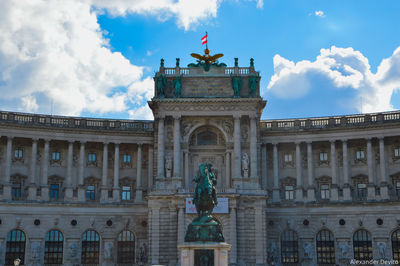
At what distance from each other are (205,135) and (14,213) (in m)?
22.9

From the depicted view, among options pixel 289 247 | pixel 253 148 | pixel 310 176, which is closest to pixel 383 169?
pixel 310 176

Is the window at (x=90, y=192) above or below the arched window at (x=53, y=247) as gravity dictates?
above

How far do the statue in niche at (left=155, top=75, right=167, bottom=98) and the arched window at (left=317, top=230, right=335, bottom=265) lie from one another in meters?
23.8

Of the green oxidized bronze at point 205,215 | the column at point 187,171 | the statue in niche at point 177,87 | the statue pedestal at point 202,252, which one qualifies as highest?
the statue in niche at point 177,87

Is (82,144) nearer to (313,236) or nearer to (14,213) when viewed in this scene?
(14,213)

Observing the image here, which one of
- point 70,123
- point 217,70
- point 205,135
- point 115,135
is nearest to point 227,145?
point 205,135

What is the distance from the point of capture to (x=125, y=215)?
67.0 meters

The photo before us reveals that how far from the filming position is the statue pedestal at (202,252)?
3647 cm

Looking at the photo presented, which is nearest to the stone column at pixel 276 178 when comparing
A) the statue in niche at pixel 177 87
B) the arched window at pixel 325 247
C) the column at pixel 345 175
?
the arched window at pixel 325 247

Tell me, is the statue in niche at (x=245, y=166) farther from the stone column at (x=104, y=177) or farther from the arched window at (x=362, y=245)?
the stone column at (x=104, y=177)

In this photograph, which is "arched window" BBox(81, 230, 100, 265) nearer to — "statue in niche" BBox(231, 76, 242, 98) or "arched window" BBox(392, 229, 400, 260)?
"statue in niche" BBox(231, 76, 242, 98)

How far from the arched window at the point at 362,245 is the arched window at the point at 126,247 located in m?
24.7

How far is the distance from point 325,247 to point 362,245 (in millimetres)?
4019

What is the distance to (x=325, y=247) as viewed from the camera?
215 feet
